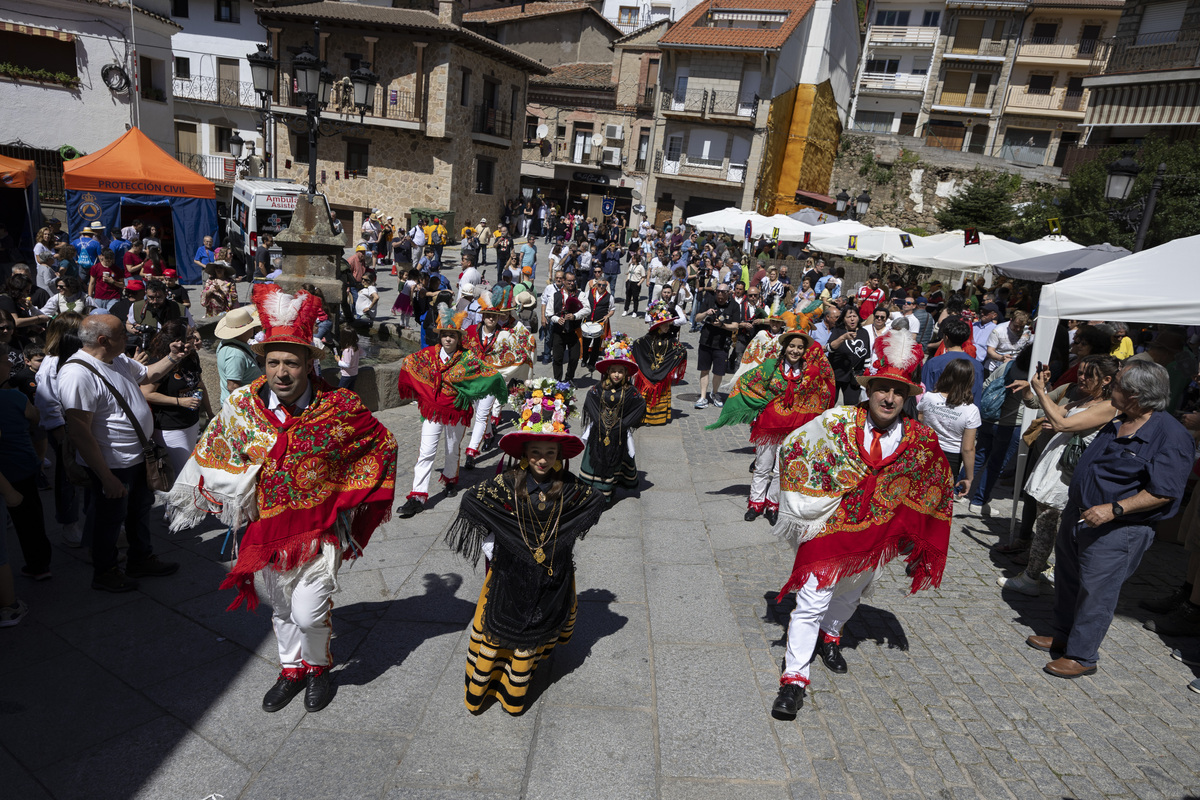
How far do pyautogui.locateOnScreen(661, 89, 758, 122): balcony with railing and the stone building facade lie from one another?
816cm

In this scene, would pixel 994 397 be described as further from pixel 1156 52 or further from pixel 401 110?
pixel 401 110

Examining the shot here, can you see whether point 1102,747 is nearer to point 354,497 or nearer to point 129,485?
point 354,497

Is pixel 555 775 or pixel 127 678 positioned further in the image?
pixel 127 678

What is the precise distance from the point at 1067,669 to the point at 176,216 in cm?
1907

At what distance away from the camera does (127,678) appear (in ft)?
13.2

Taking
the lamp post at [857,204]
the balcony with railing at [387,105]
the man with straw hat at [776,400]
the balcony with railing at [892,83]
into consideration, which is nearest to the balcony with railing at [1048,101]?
the balcony with railing at [892,83]

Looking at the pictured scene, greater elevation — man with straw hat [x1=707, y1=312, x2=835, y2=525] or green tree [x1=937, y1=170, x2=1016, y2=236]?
green tree [x1=937, y1=170, x2=1016, y2=236]

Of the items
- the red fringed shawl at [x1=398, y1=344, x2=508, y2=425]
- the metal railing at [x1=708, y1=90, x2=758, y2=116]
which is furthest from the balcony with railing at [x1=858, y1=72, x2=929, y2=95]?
the red fringed shawl at [x1=398, y1=344, x2=508, y2=425]

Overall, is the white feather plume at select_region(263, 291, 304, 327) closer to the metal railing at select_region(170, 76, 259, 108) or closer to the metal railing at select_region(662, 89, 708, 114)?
the metal railing at select_region(662, 89, 708, 114)

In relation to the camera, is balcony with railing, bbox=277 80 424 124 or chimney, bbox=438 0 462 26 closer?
chimney, bbox=438 0 462 26

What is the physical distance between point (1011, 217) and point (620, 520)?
2731 cm

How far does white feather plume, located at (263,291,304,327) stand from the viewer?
348 centimetres

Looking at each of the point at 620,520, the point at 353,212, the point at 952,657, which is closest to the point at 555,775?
the point at 952,657

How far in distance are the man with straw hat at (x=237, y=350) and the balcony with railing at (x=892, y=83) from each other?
43.0 m
